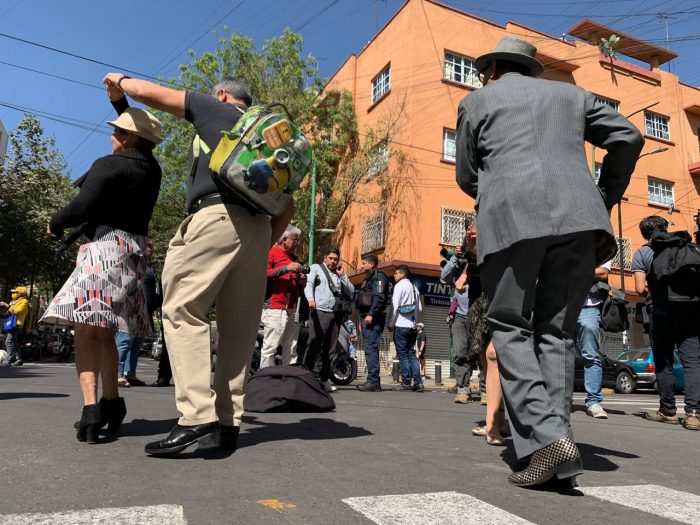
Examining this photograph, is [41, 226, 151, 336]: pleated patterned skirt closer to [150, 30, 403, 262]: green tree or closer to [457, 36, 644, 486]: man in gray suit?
[457, 36, 644, 486]: man in gray suit

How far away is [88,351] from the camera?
3240 millimetres

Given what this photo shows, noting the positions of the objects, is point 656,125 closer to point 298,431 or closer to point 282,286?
point 282,286

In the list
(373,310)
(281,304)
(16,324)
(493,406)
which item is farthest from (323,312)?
(16,324)

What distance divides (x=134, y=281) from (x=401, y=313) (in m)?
5.83

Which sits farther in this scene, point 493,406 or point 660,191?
point 660,191

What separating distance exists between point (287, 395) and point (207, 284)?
2.01 metres

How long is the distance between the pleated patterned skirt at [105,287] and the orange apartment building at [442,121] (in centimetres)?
1773

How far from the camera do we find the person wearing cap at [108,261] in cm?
317

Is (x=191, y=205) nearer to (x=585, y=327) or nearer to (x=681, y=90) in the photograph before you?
(x=585, y=327)

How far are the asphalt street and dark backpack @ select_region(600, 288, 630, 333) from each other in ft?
8.49

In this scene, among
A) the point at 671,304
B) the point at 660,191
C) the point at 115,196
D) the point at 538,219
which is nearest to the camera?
the point at 538,219

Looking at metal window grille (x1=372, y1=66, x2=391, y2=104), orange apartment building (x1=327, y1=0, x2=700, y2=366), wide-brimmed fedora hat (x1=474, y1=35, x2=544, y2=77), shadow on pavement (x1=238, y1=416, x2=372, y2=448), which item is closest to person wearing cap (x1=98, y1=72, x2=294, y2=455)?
shadow on pavement (x1=238, y1=416, x2=372, y2=448)

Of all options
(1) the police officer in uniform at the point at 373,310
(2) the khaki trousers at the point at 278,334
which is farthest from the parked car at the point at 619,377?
(2) the khaki trousers at the point at 278,334

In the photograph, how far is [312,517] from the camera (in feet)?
5.97
